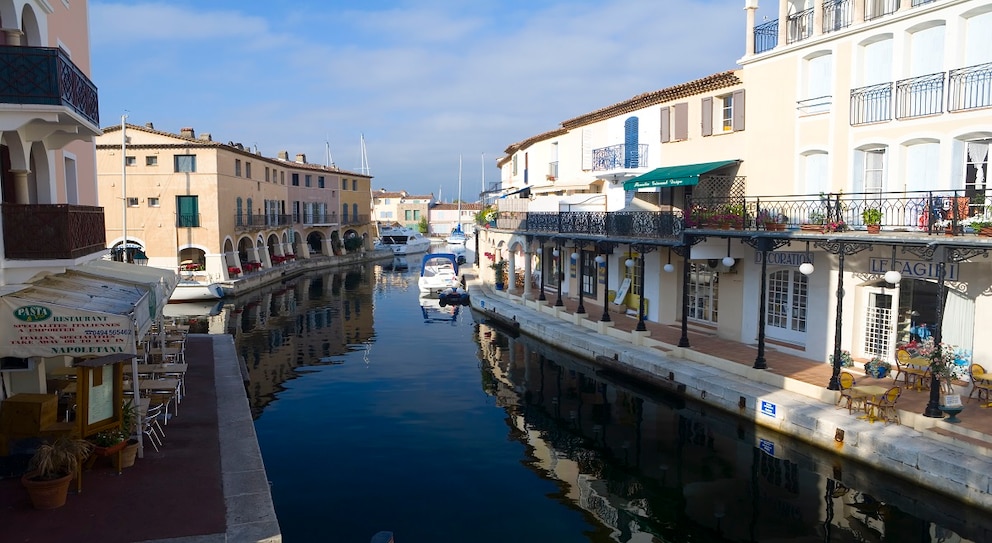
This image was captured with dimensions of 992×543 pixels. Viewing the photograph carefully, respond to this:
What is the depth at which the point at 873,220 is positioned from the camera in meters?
15.3

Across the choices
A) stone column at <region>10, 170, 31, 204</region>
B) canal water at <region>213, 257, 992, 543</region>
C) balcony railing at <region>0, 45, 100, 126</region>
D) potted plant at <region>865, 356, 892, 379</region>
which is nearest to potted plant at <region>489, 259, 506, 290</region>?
canal water at <region>213, 257, 992, 543</region>

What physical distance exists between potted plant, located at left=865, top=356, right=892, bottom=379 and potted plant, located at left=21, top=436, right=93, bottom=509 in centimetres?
1654

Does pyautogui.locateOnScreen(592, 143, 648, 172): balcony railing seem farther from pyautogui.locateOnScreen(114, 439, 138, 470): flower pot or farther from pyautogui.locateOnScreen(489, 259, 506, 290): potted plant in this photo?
pyautogui.locateOnScreen(114, 439, 138, 470): flower pot

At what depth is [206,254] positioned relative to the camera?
4441 cm

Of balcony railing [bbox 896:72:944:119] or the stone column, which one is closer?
the stone column

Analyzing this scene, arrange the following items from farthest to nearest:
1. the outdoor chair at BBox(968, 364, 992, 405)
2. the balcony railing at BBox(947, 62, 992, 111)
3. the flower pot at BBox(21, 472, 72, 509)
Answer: the balcony railing at BBox(947, 62, 992, 111), the outdoor chair at BBox(968, 364, 992, 405), the flower pot at BBox(21, 472, 72, 509)

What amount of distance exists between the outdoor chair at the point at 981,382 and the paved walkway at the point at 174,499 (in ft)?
46.2

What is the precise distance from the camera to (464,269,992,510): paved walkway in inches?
→ 472

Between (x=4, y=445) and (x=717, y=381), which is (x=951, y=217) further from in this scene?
(x=4, y=445)

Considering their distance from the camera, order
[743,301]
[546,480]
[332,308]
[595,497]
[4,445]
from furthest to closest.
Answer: [332,308], [743,301], [546,480], [595,497], [4,445]

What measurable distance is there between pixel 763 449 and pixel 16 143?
15342 millimetres

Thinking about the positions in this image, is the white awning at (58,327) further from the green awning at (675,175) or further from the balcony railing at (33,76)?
the green awning at (675,175)

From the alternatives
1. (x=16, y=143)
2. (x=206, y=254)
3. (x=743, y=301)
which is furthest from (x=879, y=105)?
(x=206, y=254)

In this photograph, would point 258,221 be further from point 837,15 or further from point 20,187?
point 837,15
